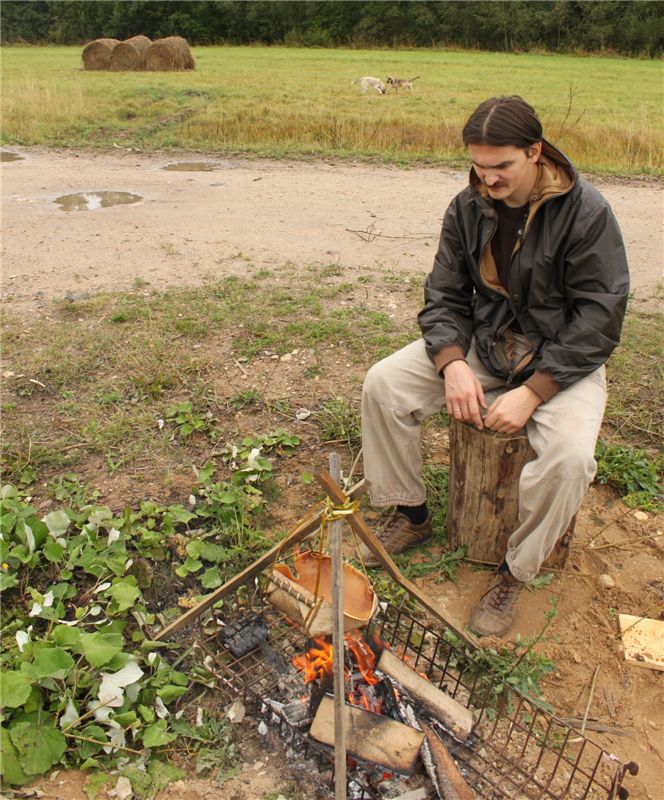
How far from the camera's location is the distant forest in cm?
3828

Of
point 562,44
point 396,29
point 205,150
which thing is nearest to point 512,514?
point 205,150

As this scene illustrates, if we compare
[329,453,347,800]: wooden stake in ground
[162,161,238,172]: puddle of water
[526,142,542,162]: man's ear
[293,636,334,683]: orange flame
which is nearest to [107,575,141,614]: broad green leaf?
[293,636,334,683]: orange flame

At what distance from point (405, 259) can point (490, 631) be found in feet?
13.6

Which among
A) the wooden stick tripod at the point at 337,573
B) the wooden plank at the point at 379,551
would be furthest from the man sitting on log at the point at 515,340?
the wooden stick tripod at the point at 337,573

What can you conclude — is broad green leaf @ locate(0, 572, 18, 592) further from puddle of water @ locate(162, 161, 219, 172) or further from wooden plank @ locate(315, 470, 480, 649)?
puddle of water @ locate(162, 161, 219, 172)

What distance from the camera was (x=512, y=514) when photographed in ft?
9.91

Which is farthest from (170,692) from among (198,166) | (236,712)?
(198,166)

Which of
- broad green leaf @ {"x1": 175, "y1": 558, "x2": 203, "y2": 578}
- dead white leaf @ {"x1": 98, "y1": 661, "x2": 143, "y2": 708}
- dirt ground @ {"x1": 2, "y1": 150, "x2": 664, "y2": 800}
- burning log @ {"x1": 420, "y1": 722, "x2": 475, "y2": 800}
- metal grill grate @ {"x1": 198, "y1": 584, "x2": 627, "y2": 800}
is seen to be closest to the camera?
burning log @ {"x1": 420, "y1": 722, "x2": 475, "y2": 800}

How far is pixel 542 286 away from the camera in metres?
2.83

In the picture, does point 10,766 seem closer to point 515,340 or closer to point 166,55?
point 515,340

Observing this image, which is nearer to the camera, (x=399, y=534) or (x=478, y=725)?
(x=478, y=725)

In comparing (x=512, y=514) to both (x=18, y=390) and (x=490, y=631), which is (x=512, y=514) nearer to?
(x=490, y=631)

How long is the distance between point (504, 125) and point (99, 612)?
2344 millimetres

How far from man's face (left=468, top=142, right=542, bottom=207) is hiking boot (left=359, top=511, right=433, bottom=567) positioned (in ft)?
4.81
